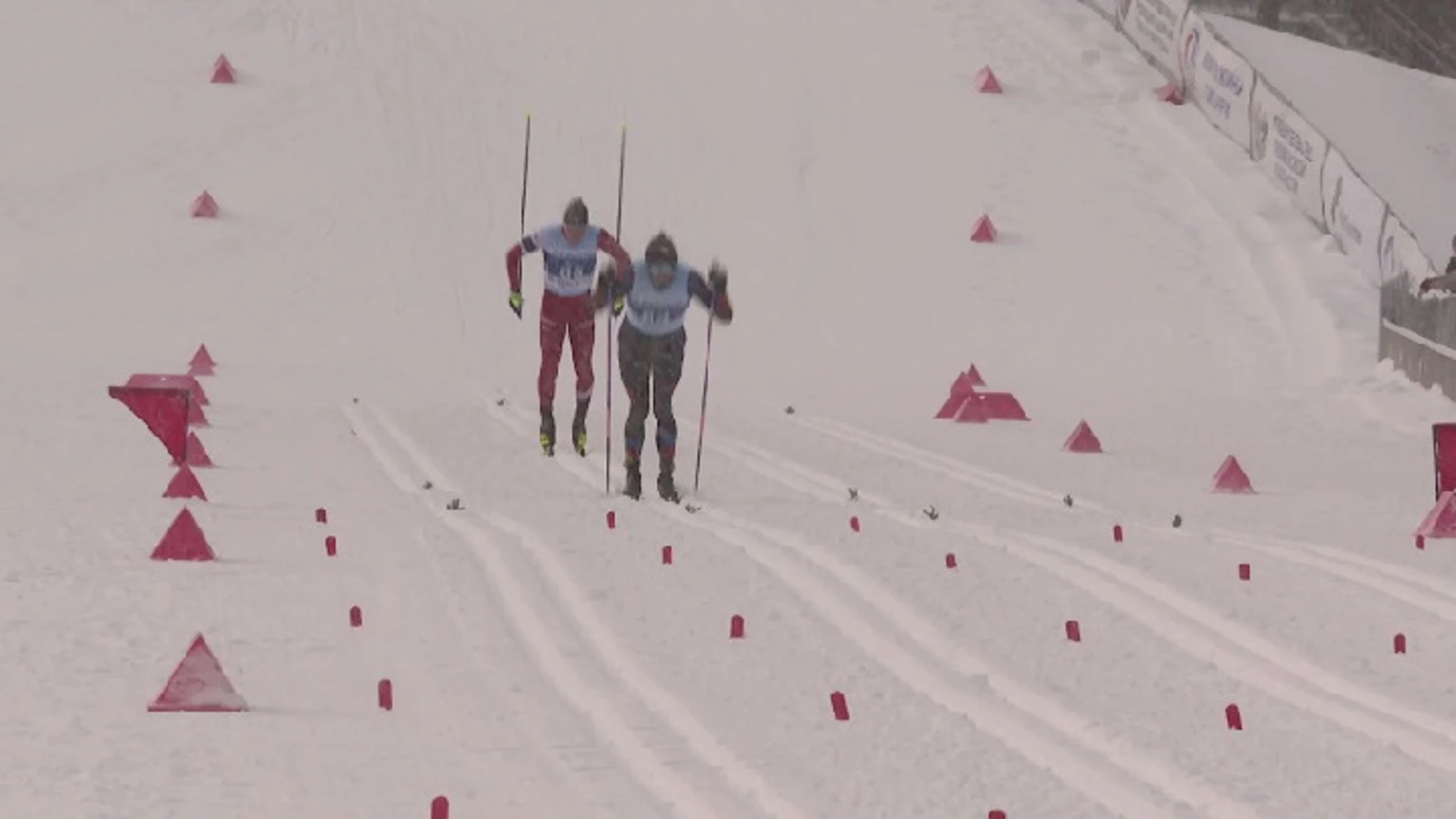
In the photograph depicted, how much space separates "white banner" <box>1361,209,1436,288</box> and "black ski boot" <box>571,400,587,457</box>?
346 inches

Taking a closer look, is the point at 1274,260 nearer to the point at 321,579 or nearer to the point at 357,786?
the point at 321,579

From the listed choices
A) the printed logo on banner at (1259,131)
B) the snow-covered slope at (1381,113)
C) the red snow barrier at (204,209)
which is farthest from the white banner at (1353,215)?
the red snow barrier at (204,209)

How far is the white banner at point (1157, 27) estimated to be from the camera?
1249 inches

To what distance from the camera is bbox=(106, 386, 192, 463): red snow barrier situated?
14.5m

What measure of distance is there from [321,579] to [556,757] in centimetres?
357

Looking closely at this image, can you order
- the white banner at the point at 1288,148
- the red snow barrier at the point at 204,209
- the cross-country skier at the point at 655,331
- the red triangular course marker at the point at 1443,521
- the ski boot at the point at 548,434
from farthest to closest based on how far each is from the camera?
the red snow barrier at the point at 204,209 < the white banner at the point at 1288,148 < the ski boot at the point at 548,434 < the cross-country skier at the point at 655,331 < the red triangular course marker at the point at 1443,521

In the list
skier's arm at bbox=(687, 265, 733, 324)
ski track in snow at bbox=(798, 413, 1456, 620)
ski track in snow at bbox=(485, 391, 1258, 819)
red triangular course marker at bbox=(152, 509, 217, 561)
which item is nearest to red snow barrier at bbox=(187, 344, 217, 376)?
ski track in snow at bbox=(798, 413, 1456, 620)

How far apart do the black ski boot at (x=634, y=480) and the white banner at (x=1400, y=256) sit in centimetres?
1021

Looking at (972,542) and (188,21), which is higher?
(188,21)

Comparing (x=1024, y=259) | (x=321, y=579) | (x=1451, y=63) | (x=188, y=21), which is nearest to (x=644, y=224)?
(x=1024, y=259)

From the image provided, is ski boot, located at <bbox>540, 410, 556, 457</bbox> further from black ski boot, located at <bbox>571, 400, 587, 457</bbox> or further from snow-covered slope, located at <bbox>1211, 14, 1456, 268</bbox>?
snow-covered slope, located at <bbox>1211, 14, 1456, 268</bbox>

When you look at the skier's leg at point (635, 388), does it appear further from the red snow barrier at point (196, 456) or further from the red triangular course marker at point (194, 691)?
the red triangular course marker at point (194, 691)

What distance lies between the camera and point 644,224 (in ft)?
93.8

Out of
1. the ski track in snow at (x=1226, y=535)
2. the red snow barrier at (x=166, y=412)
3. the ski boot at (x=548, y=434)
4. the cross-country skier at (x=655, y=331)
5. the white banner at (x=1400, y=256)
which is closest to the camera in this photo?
the ski track in snow at (x=1226, y=535)
